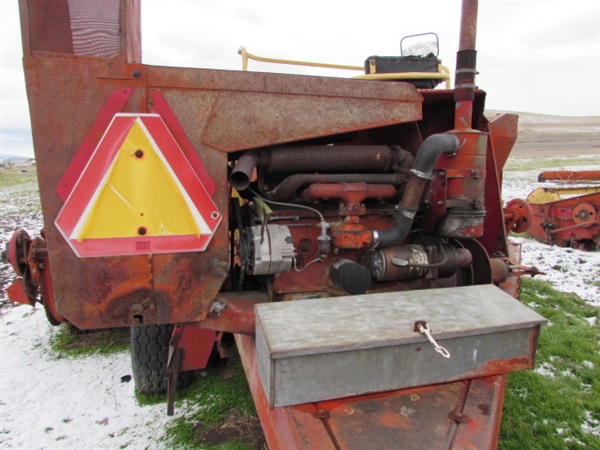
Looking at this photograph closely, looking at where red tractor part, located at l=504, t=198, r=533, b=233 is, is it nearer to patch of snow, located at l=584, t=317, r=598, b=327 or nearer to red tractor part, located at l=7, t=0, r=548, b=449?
red tractor part, located at l=7, t=0, r=548, b=449

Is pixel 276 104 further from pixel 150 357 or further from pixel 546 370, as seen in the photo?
pixel 546 370

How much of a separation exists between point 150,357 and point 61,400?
2.41 ft

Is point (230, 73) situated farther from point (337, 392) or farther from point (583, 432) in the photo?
point (583, 432)

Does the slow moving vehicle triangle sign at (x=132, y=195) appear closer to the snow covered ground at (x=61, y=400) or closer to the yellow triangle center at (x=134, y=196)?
the yellow triangle center at (x=134, y=196)

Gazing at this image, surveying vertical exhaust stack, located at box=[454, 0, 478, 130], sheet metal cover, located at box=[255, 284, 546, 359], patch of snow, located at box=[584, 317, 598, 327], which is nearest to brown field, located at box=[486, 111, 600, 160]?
patch of snow, located at box=[584, 317, 598, 327]

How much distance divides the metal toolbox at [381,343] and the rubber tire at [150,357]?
1.45m

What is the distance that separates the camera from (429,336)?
69.5 inches

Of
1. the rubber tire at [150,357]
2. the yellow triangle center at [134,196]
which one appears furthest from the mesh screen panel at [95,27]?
the rubber tire at [150,357]

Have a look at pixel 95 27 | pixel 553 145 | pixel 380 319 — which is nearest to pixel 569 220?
pixel 380 319

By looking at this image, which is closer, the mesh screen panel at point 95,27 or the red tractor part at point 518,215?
the mesh screen panel at point 95,27

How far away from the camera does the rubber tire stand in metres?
3.12

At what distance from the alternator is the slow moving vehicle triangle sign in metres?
0.36

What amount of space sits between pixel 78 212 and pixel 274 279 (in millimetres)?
1046

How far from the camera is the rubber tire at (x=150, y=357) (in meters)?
3.12
